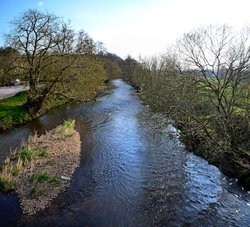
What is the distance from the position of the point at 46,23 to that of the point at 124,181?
75.0ft

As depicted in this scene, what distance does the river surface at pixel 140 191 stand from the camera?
1212cm

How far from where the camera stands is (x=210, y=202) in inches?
534

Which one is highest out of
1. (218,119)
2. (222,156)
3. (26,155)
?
(218,119)

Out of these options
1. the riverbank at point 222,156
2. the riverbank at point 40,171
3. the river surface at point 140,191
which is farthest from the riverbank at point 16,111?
the riverbank at point 222,156

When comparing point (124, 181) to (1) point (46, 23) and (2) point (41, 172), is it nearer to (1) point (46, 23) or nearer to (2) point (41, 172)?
(2) point (41, 172)

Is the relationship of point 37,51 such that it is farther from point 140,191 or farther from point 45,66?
point 140,191

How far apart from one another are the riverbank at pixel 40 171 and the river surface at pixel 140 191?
1.61ft

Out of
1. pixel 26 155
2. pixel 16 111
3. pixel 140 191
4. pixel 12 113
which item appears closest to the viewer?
pixel 140 191

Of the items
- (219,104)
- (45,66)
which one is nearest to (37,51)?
(45,66)

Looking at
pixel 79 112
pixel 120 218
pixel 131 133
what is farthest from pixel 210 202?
pixel 79 112

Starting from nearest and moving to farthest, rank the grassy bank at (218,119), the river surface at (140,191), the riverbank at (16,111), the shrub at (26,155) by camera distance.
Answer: the river surface at (140,191) < the grassy bank at (218,119) < the shrub at (26,155) < the riverbank at (16,111)

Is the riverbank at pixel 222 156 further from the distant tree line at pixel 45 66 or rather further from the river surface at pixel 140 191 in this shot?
the distant tree line at pixel 45 66

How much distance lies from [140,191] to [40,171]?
18.4 ft

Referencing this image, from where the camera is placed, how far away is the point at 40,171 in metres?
16.1
